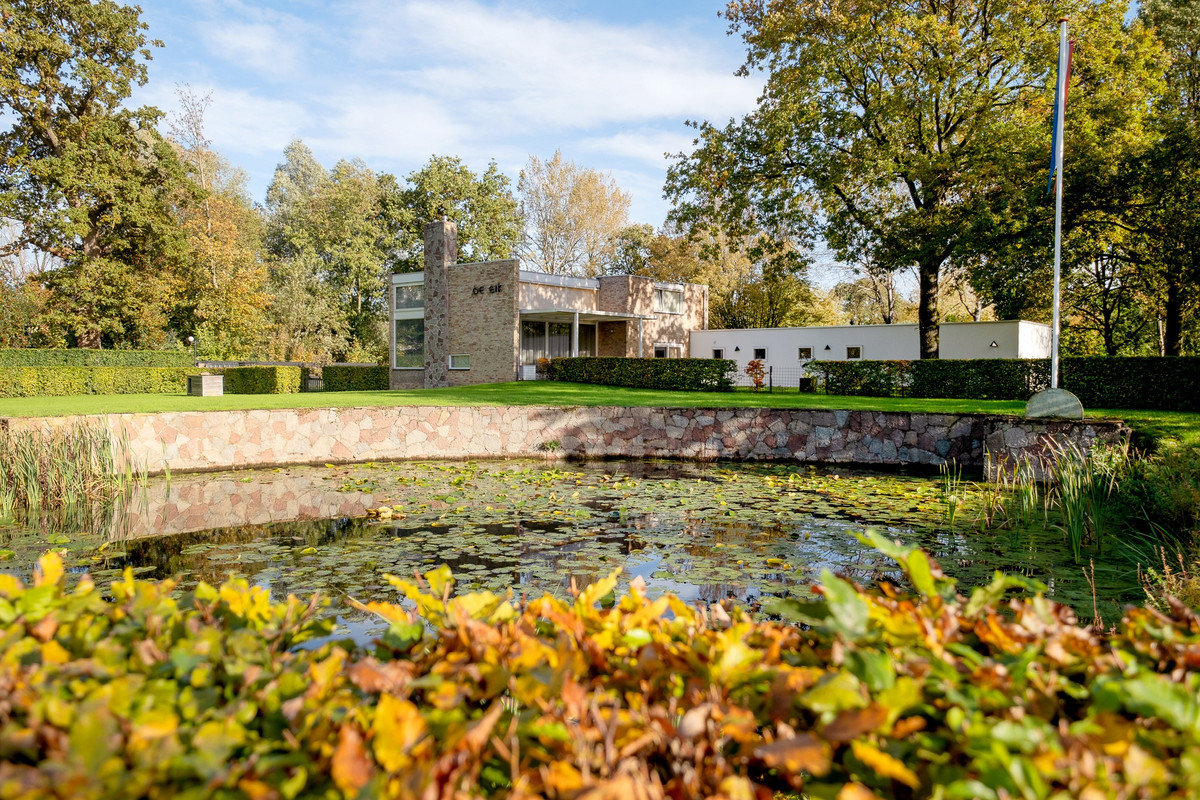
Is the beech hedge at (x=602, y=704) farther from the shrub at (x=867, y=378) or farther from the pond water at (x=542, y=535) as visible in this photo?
the shrub at (x=867, y=378)

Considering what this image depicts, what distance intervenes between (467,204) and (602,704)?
133 feet

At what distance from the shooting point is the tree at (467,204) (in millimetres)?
39094

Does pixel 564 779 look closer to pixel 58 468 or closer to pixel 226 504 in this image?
pixel 226 504

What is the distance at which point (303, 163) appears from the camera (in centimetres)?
5850

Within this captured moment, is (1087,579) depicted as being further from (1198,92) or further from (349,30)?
(1198,92)

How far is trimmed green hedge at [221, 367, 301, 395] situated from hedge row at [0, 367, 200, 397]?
1404 millimetres

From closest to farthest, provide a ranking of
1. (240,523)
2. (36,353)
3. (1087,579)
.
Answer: (1087,579) → (240,523) → (36,353)

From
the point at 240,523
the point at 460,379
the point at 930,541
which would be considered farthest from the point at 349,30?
the point at 930,541

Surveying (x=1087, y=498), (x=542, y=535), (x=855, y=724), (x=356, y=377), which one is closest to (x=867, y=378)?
(x=1087, y=498)

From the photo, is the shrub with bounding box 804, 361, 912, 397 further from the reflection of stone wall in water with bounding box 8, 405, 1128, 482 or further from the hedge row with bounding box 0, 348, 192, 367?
the hedge row with bounding box 0, 348, 192, 367

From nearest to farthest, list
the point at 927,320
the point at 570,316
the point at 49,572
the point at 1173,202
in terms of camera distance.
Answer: the point at 49,572
the point at 1173,202
the point at 927,320
the point at 570,316

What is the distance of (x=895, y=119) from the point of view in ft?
60.2

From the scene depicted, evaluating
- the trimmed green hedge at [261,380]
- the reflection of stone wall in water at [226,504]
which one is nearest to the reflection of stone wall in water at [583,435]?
the reflection of stone wall in water at [226,504]

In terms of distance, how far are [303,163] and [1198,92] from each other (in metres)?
56.8
